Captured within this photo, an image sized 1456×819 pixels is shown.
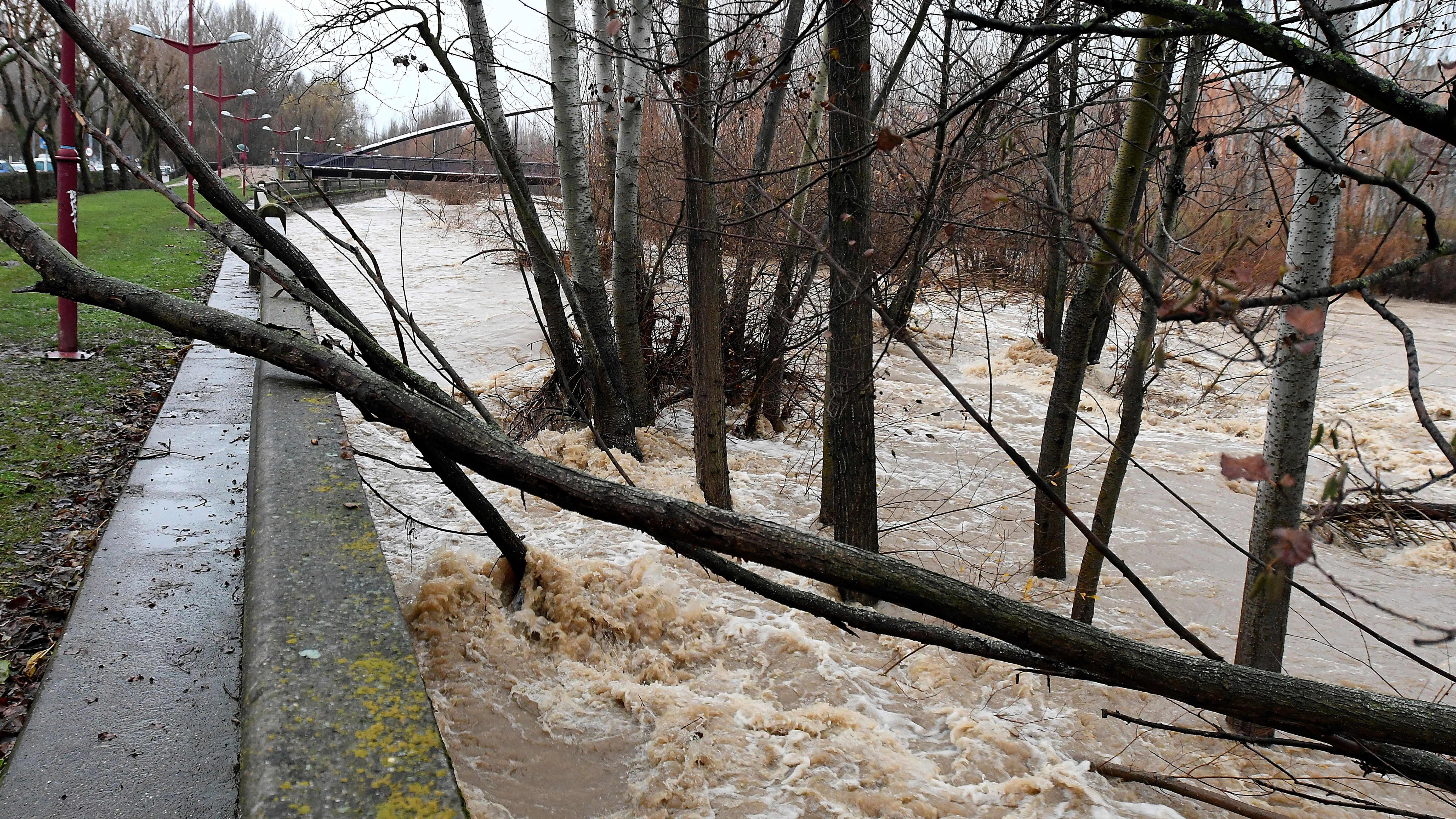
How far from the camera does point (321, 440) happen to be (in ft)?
11.3

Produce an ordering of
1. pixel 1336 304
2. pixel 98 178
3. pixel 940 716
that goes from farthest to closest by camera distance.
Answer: pixel 98 178, pixel 1336 304, pixel 940 716

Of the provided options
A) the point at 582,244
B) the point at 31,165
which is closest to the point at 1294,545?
the point at 582,244

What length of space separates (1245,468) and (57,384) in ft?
25.4

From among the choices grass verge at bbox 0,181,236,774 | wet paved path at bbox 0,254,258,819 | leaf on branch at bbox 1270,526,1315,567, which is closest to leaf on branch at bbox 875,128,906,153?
leaf on branch at bbox 1270,526,1315,567

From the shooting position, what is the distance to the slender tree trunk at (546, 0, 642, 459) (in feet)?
22.9

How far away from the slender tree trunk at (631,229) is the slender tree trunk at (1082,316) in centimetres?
312

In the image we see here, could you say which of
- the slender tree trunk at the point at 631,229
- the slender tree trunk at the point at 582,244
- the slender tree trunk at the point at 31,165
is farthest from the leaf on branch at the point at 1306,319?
the slender tree trunk at the point at 31,165

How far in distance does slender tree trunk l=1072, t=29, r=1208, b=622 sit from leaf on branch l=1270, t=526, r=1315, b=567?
239cm

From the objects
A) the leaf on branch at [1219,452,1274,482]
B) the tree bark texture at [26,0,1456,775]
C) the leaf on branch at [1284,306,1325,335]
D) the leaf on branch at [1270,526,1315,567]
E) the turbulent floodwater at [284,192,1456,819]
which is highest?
the leaf on branch at [1284,306,1325,335]

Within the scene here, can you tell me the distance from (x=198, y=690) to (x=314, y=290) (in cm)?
166

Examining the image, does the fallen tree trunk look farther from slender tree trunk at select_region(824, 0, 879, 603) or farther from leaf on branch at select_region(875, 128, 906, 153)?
slender tree trunk at select_region(824, 0, 879, 603)

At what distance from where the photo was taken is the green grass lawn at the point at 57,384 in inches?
183

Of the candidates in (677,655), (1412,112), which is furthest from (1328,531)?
(1412,112)

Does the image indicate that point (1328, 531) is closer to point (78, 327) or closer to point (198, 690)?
point (198, 690)
